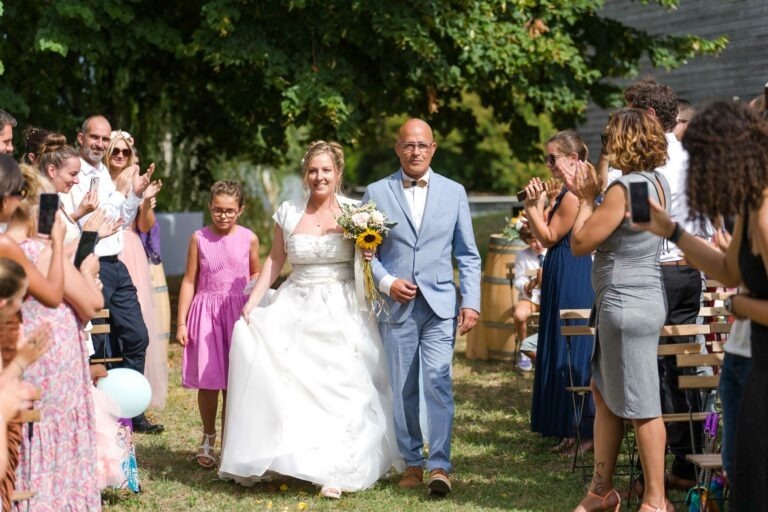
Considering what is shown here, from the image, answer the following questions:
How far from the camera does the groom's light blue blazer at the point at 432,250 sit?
6328 millimetres

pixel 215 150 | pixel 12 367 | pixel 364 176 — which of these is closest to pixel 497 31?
pixel 215 150

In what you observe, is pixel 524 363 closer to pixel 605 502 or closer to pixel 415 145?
pixel 415 145

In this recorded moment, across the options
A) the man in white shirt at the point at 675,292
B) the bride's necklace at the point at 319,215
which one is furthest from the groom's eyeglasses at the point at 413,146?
the man in white shirt at the point at 675,292

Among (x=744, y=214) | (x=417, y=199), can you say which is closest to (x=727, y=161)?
(x=744, y=214)

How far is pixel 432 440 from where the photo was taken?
6.25 metres

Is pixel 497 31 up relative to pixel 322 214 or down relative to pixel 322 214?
up

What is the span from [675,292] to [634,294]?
0.81 meters

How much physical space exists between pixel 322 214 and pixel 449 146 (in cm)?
3650

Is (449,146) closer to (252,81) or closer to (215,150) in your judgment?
(215,150)

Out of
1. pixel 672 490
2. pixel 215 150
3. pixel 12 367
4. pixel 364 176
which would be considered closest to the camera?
pixel 12 367

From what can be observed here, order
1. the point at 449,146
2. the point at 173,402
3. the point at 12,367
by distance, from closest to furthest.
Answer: the point at 12,367 < the point at 173,402 < the point at 449,146

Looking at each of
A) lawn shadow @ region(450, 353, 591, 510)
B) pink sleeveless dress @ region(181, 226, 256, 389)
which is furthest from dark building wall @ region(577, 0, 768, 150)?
pink sleeveless dress @ region(181, 226, 256, 389)

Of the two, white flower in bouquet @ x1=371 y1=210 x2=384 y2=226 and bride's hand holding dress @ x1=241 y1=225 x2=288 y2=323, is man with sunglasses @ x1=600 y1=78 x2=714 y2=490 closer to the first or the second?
white flower in bouquet @ x1=371 y1=210 x2=384 y2=226

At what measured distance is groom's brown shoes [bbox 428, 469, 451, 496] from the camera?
6062 mm
